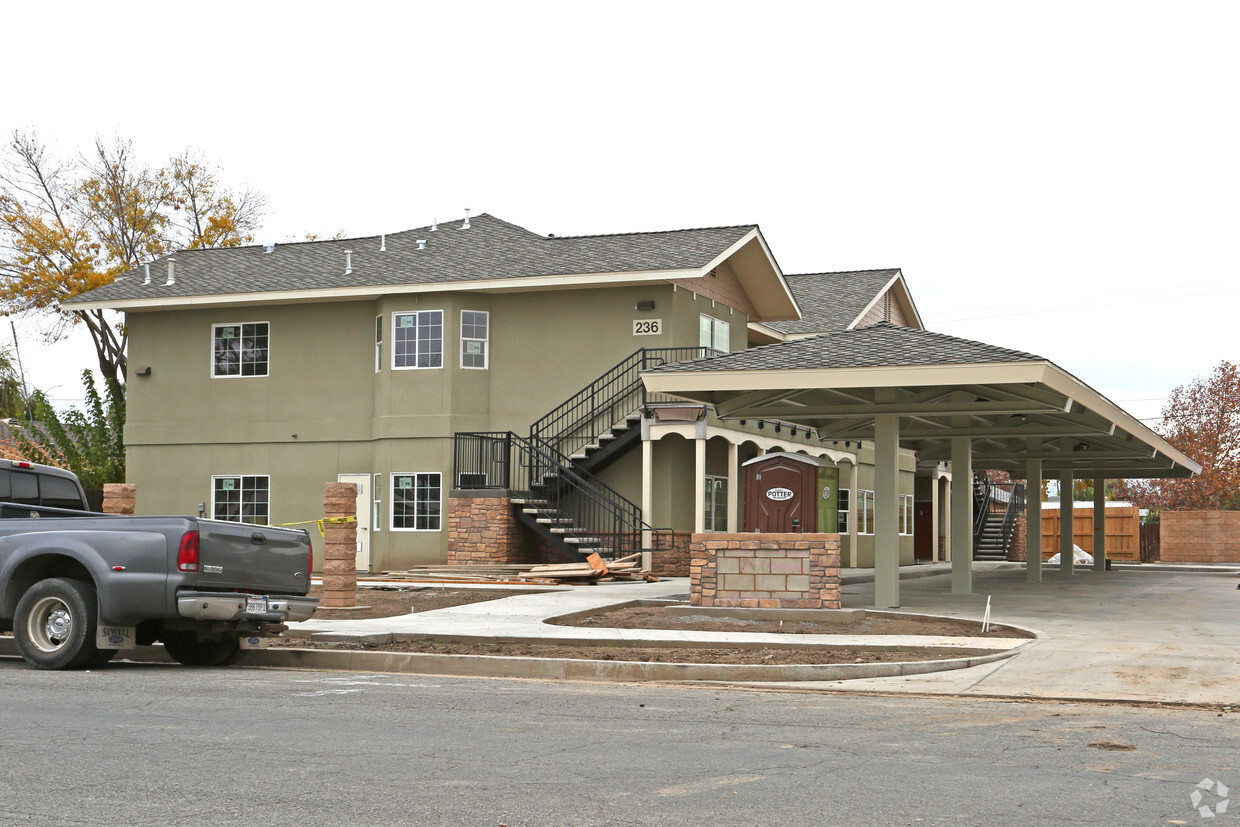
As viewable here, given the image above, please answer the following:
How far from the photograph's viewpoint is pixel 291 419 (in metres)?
30.1

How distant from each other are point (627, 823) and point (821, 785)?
53.7 inches

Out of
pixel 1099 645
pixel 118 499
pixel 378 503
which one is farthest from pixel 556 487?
pixel 1099 645

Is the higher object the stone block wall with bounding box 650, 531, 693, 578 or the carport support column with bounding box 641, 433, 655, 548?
the carport support column with bounding box 641, 433, 655, 548

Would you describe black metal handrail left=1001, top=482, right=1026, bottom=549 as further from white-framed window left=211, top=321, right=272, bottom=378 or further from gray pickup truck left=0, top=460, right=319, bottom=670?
gray pickup truck left=0, top=460, right=319, bottom=670

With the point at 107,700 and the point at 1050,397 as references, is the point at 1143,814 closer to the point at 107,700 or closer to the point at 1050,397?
the point at 107,700

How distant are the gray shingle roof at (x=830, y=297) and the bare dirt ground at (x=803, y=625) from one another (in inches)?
669

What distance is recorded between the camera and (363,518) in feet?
95.8

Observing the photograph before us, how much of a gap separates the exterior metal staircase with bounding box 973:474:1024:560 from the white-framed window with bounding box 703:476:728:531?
20.3 meters

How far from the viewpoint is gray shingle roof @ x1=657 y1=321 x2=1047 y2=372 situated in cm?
1705

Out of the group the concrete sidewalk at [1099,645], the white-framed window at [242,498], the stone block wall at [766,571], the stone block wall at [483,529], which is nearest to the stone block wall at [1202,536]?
the concrete sidewalk at [1099,645]

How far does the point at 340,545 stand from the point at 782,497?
6325 mm

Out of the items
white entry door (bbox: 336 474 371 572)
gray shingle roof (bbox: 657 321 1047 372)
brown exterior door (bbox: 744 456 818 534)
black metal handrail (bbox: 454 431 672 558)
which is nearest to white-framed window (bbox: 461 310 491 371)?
black metal handrail (bbox: 454 431 672 558)

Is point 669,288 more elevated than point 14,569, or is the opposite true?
point 669,288

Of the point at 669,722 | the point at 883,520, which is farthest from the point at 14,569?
the point at 883,520
